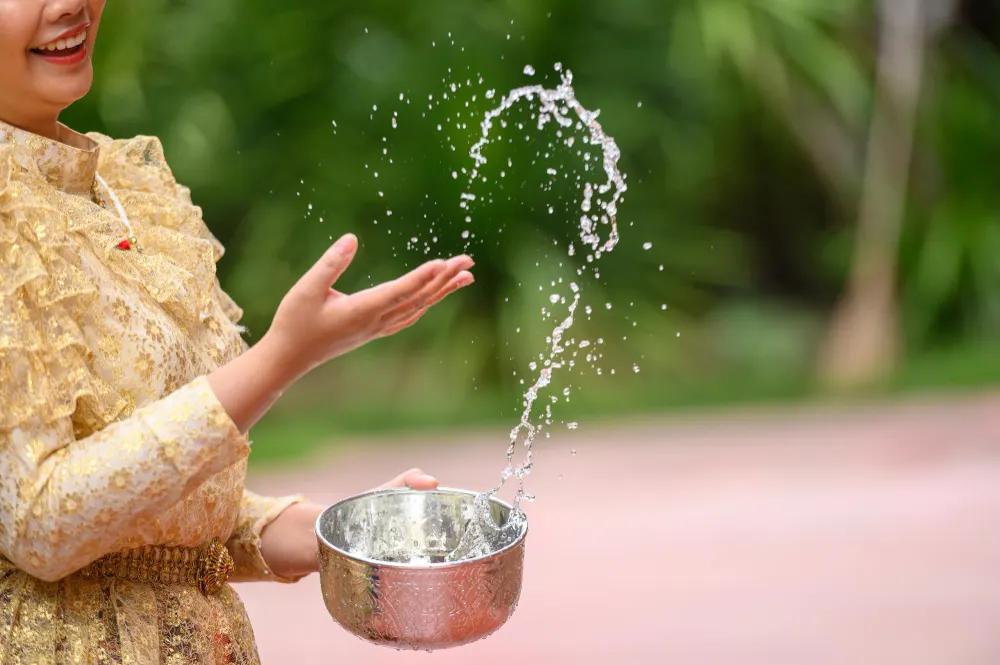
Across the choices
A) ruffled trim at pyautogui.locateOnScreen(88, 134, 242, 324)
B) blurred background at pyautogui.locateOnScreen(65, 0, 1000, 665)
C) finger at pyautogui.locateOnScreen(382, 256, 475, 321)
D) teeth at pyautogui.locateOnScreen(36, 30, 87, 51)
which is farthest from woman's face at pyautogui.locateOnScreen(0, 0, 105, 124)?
blurred background at pyautogui.locateOnScreen(65, 0, 1000, 665)

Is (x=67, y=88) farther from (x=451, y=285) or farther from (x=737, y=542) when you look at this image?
(x=737, y=542)

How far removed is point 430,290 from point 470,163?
11.8ft

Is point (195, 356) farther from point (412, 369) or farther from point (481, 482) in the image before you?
point (412, 369)

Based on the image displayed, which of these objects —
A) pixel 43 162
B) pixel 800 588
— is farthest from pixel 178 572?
pixel 800 588

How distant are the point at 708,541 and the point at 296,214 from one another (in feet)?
7.45

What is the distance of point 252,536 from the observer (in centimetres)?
133

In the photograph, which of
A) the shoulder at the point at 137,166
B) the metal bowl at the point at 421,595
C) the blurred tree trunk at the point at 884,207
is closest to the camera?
the metal bowl at the point at 421,595

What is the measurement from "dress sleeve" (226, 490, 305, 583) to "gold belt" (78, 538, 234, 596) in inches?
2.8

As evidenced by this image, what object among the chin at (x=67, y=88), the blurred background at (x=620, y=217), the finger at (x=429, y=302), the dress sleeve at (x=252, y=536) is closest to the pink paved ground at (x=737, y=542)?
the blurred background at (x=620, y=217)

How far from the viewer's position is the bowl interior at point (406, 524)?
1279 millimetres

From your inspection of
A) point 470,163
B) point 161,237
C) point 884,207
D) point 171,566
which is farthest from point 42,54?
point 884,207

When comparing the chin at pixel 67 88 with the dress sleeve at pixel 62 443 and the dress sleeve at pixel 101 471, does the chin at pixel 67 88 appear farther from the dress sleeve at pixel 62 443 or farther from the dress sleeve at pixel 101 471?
the dress sleeve at pixel 101 471

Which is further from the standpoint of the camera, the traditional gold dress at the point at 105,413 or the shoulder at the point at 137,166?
the shoulder at the point at 137,166

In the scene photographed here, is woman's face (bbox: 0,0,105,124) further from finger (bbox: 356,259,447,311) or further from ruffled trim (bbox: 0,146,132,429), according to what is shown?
finger (bbox: 356,259,447,311)
